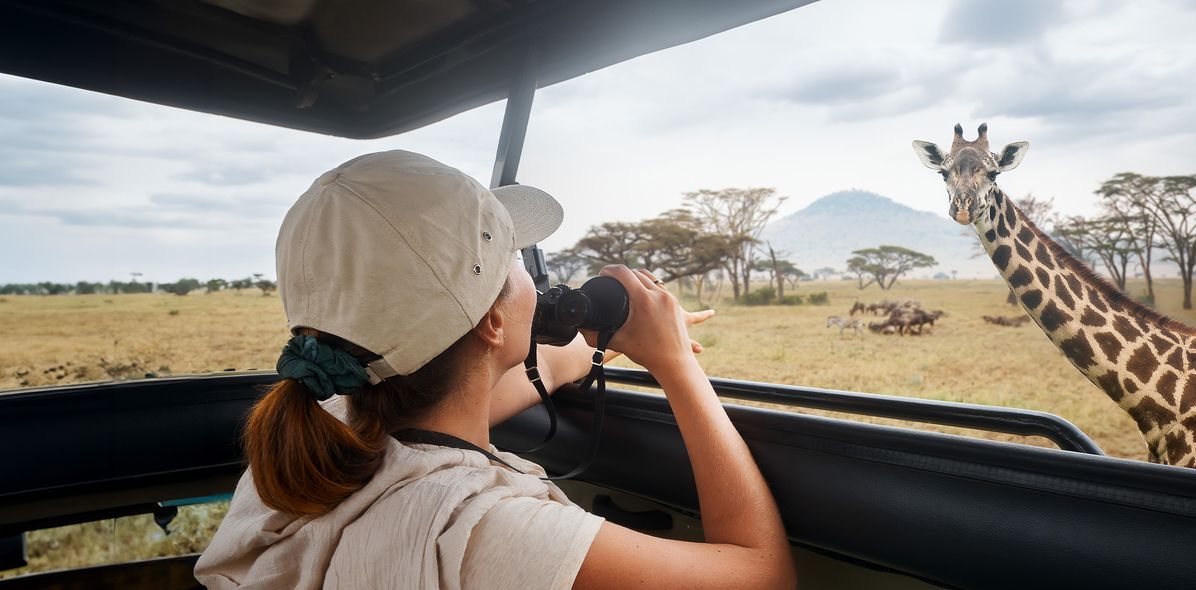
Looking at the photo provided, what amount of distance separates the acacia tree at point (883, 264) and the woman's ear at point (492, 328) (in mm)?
2697

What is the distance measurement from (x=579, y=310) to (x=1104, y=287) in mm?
1321

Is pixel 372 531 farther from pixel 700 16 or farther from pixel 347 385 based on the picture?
pixel 700 16

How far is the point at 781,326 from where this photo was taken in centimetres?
315

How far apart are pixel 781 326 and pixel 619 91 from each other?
4.76 feet

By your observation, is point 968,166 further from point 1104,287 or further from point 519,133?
point 519,133

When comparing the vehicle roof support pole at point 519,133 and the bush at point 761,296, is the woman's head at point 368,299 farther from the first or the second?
the bush at point 761,296

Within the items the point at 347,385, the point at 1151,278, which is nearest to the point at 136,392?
the point at 347,385

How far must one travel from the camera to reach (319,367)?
64cm

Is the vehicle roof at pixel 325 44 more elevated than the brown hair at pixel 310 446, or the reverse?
the vehicle roof at pixel 325 44

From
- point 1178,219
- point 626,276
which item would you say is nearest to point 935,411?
point 626,276

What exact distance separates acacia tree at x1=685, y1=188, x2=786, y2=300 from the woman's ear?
169 cm

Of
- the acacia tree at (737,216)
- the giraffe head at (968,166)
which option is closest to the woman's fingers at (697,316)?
the giraffe head at (968,166)

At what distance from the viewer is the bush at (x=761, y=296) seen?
2.60 metres

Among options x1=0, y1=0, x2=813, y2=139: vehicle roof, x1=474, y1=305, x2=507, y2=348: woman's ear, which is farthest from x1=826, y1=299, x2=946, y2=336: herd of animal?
x1=474, y1=305, x2=507, y2=348: woman's ear
